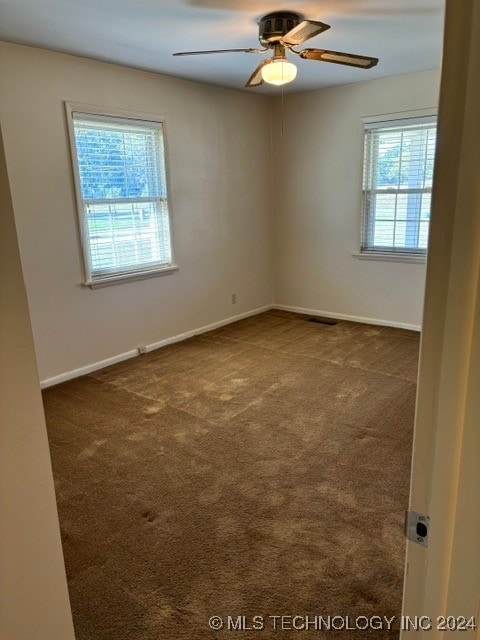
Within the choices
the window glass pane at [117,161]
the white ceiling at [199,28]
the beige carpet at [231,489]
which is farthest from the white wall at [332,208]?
the window glass pane at [117,161]

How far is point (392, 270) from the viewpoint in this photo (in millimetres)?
4910

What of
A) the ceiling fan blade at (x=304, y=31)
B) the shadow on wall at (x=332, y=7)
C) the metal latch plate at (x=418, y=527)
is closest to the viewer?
the metal latch plate at (x=418, y=527)

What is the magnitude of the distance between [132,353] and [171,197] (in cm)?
155

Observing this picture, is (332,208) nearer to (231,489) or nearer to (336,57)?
(336,57)

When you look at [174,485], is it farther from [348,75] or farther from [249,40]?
[348,75]

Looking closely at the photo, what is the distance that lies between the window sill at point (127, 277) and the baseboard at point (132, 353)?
674 millimetres

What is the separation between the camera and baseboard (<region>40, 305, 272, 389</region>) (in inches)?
148

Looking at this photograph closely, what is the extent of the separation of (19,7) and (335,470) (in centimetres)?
312

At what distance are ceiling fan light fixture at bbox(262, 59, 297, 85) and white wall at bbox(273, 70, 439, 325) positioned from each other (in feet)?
7.24

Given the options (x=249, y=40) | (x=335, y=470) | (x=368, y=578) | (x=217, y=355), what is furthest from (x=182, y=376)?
(x=249, y=40)

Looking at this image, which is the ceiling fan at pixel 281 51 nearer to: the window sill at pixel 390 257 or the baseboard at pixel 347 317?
the window sill at pixel 390 257

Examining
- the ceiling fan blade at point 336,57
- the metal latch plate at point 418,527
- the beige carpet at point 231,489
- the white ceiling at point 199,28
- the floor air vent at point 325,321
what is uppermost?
the white ceiling at point 199,28

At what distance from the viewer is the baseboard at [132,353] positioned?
3.76 m

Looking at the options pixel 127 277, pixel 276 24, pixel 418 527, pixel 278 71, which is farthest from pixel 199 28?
pixel 418 527
